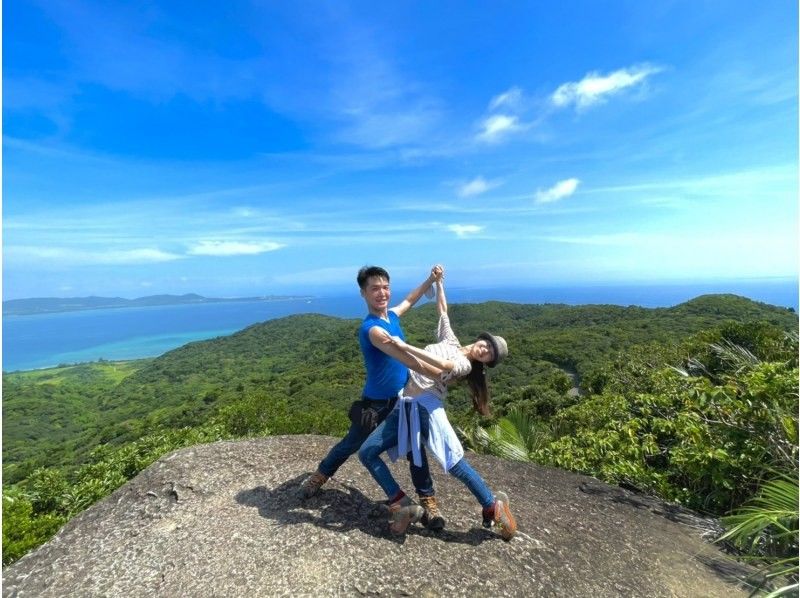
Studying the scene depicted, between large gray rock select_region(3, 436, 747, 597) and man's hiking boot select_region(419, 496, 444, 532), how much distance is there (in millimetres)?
85

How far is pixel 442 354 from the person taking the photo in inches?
150

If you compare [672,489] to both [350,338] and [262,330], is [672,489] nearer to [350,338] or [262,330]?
[350,338]

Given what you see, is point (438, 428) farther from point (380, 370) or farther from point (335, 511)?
point (335, 511)

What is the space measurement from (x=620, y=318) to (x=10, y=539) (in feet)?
265

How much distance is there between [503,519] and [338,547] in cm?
146

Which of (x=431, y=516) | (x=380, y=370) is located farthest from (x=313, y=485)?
(x=380, y=370)

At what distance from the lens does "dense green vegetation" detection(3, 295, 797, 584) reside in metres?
5.47

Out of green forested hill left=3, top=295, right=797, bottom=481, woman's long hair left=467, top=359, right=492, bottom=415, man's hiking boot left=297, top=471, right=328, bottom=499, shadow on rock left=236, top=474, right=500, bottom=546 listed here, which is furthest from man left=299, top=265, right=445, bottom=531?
green forested hill left=3, top=295, right=797, bottom=481

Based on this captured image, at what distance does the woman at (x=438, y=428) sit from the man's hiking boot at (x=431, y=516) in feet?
0.50

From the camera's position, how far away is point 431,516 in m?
4.09

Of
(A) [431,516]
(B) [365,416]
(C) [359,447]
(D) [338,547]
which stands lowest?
(D) [338,547]

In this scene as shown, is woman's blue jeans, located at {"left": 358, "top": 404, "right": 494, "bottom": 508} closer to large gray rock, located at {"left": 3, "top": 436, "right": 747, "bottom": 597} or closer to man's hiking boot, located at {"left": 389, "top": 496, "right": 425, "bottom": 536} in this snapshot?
man's hiking boot, located at {"left": 389, "top": 496, "right": 425, "bottom": 536}

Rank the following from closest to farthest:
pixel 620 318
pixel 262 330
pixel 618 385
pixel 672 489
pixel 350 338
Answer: pixel 672 489
pixel 618 385
pixel 620 318
pixel 350 338
pixel 262 330

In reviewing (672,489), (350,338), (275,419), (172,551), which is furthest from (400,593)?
(350,338)
